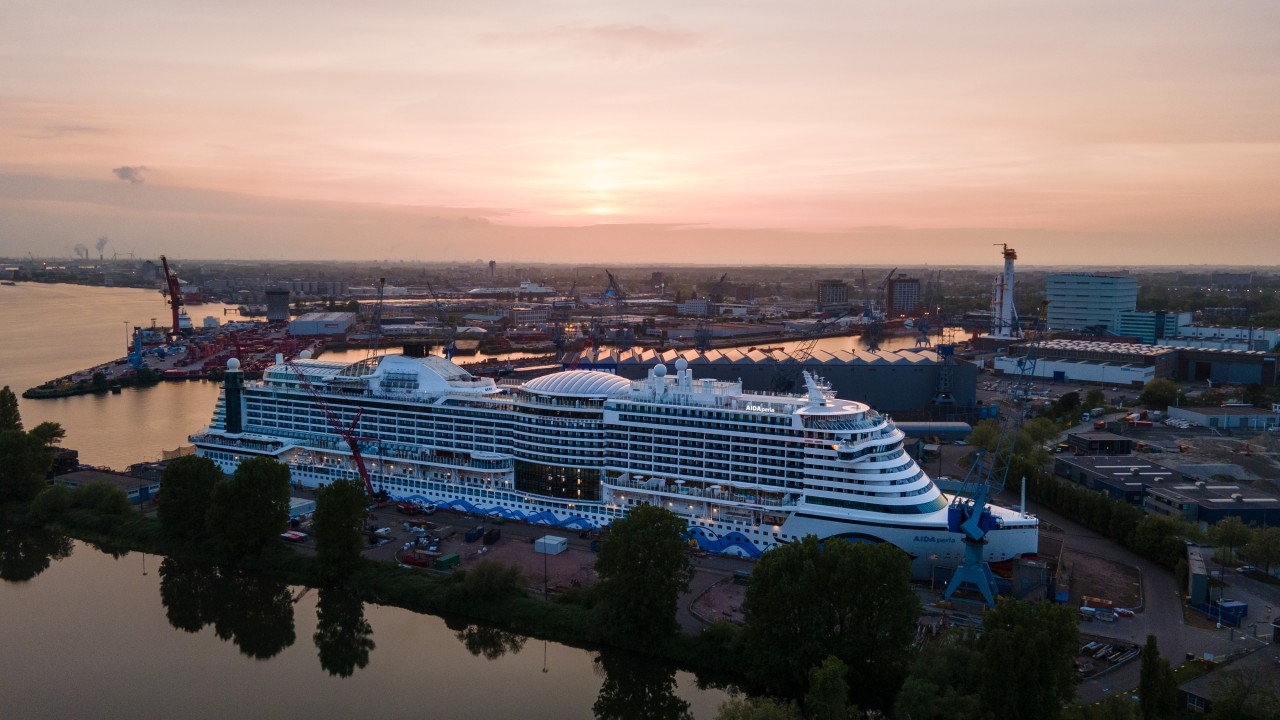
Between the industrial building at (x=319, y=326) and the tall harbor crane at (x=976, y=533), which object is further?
the industrial building at (x=319, y=326)

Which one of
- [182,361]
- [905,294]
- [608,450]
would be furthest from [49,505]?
[905,294]

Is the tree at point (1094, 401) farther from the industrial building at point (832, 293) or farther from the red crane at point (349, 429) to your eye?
the industrial building at point (832, 293)

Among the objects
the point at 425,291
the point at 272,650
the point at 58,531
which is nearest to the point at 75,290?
the point at 425,291

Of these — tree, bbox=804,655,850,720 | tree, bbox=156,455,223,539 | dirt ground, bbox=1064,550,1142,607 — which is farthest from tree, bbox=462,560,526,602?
dirt ground, bbox=1064,550,1142,607

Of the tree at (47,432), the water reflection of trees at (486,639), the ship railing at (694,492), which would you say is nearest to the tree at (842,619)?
the ship railing at (694,492)

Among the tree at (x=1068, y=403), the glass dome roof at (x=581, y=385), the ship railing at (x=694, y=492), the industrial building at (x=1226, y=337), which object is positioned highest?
the glass dome roof at (x=581, y=385)

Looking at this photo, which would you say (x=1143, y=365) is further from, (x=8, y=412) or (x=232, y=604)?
(x=8, y=412)

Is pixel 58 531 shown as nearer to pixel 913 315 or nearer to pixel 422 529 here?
pixel 422 529
